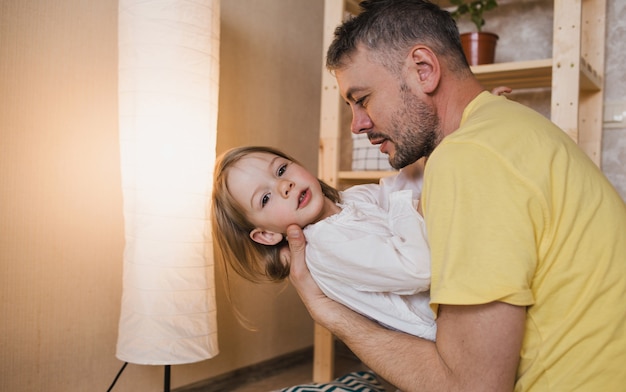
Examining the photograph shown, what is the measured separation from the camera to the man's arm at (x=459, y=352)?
2.80 ft

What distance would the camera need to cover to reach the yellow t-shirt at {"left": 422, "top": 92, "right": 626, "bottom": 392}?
84 centimetres

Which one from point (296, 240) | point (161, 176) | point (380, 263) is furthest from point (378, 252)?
point (161, 176)

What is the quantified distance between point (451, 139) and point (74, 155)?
1347 millimetres

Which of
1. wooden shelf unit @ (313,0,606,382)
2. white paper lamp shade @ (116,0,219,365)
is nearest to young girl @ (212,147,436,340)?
white paper lamp shade @ (116,0,219,365)

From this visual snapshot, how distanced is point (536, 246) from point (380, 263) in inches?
13.8

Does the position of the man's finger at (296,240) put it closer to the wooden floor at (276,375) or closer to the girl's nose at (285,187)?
the girl's nose at (285,187)

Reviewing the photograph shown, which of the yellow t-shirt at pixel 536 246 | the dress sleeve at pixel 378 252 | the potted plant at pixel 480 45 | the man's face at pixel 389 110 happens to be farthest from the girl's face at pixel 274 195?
the potted plant at pixel 480 45

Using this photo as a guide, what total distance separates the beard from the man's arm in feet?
1.44

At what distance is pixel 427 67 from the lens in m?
1.24

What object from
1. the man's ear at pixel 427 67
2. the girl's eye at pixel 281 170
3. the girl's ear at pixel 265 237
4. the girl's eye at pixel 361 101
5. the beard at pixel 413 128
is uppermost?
the man's ear at pixel 427 67

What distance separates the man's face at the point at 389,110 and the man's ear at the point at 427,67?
0.03 m

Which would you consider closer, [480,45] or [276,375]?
[480,45]

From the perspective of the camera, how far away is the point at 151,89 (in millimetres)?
1605

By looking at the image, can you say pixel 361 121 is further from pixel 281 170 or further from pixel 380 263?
pixel 380 263
